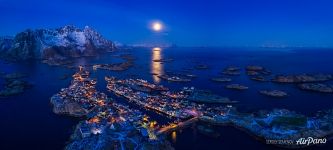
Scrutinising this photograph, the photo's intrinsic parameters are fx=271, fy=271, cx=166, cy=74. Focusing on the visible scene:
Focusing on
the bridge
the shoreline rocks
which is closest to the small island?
the shoreline rocks

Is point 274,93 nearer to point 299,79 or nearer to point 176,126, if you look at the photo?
point 299,79

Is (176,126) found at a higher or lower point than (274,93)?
lower

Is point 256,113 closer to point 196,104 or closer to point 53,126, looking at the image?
point 196,104

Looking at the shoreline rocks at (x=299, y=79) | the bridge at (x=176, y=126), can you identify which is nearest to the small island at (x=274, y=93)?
the shoreline rocks at (x=299, y=79)

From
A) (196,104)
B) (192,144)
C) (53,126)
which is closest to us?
(192,144)

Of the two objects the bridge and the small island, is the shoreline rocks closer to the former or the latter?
the small island

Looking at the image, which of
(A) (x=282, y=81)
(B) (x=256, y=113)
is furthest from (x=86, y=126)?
(A) (x=282, y=81)

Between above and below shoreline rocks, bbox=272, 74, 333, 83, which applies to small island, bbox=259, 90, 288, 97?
below

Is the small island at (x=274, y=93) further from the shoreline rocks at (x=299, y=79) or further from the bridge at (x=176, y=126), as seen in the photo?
the bridge at (x=176, y=126)

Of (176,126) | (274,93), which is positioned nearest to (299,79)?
(274,93)

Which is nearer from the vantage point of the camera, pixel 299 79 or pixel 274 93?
pixel 274 93

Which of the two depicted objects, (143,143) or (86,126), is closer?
(143,143)
